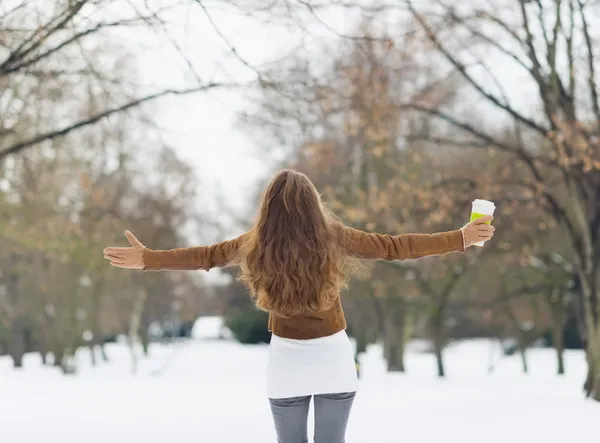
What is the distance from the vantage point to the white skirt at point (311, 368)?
4121mm

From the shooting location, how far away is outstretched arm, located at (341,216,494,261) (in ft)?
13.8

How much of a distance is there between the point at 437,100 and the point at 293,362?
15.8 metres

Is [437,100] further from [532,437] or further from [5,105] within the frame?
[532,437]

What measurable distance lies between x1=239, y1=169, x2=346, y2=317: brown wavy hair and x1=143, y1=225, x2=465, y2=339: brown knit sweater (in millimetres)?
55

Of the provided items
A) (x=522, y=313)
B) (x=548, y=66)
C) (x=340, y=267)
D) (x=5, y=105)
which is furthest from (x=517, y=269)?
(x=340, y=267)

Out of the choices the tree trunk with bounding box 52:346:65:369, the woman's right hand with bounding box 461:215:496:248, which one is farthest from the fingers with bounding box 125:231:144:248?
the tree trunk with bounding box 52:346:65:369

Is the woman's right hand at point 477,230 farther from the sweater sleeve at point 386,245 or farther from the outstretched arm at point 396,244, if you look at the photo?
the sweater sleeve at point 386,245

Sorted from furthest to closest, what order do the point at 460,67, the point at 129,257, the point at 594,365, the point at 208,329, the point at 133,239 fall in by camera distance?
1. the point at 208,329
2. the point at 594,365
3. the point at 460,67
4. the point at 133,239
5. the point at 129,257

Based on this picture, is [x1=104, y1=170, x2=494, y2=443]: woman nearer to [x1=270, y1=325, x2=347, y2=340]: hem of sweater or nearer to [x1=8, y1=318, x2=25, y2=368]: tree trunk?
[x1=270, y1=325, x2=347, y2=340]: hem of sweater

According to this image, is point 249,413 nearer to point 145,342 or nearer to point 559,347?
point 559,347

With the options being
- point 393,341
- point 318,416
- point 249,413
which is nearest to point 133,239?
point 318,416

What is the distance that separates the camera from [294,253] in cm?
413

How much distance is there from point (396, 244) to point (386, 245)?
49 millimetres

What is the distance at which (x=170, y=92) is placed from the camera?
1108 cm
